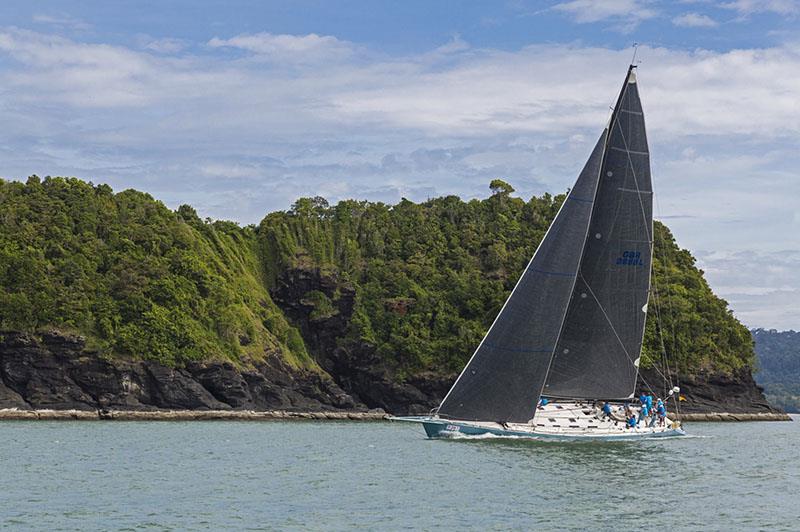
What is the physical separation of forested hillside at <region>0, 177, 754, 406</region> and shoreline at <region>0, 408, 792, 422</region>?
8911 mm

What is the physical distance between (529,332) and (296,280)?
87171mm

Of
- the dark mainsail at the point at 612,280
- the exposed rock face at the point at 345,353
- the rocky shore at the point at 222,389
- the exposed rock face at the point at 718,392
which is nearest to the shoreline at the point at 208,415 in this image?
the rocky shore at the point at 222,389

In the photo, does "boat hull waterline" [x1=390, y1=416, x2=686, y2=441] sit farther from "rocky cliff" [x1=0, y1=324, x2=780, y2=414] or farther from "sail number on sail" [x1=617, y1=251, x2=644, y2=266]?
"rocky cliff" [x1=0, y1=324, x2=780, y2=414]

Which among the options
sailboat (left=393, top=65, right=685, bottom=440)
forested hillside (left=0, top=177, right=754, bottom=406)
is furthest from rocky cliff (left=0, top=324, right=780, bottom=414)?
sailboat (left=393, top=65, right=685, bottom=440)

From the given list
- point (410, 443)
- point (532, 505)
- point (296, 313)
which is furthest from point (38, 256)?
point (532, 505)

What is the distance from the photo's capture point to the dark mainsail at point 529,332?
48.7 metres

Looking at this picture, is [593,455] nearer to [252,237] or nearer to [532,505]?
[532,505]

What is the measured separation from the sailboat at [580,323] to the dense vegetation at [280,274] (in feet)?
201

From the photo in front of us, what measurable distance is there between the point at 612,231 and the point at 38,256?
73.9m

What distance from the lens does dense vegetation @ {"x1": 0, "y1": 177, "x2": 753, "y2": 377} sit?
106 meters

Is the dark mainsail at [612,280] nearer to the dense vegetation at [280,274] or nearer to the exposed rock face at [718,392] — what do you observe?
the dense vegetation at [280,274]

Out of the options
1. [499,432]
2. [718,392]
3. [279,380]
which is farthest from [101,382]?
[718,392]

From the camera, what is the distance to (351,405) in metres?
115

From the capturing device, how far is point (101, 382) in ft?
326
